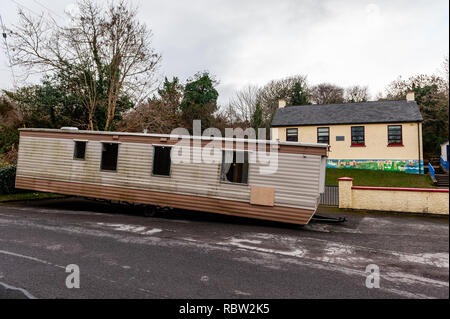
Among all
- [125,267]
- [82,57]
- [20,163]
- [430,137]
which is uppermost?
[82,57]

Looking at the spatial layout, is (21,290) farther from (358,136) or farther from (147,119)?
(358,136)

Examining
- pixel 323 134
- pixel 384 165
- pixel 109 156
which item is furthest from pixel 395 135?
pixel 109 156

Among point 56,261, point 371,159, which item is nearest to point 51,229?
point 56,261

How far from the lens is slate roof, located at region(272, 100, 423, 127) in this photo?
22859mm

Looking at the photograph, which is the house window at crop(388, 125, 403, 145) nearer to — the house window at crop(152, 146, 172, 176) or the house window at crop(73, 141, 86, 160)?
the house window at crop(152, 146, 172, 176)

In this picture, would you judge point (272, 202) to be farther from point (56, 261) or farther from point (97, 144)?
point (97, 144)

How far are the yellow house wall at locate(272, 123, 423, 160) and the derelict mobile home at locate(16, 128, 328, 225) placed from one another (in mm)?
16744

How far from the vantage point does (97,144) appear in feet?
35.9

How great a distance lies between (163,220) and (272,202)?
13.4ft

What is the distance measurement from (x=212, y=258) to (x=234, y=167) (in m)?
4.07

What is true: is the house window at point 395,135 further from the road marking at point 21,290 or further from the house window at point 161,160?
the road marking at point 21,290

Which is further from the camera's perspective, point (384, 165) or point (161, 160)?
point (384, 165)

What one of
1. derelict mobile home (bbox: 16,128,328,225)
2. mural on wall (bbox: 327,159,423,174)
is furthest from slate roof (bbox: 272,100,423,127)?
derelict mobile home (bbox: 16,128,328,225)

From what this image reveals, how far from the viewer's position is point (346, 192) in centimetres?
1205
